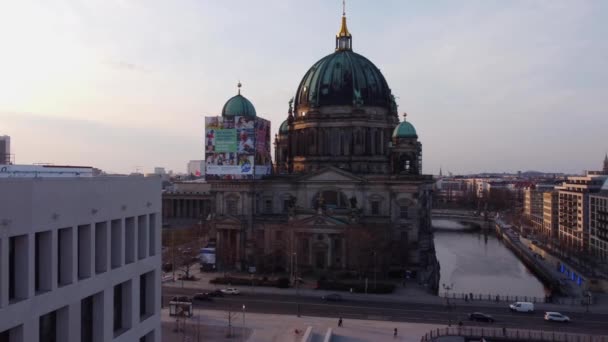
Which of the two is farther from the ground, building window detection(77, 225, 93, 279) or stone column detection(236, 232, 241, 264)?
building window detection(77, 225, 93, 279)

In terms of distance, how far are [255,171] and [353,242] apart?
21.9 metres

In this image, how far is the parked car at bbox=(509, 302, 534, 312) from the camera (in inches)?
2404

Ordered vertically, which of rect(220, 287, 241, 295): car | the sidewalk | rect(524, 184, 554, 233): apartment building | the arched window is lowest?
the sidewalk

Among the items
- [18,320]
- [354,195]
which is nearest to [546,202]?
[354,195]

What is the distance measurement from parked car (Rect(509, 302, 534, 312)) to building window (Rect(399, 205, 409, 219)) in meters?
26.6

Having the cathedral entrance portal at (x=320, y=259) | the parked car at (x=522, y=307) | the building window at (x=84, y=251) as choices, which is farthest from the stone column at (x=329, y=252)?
the building window at (x=84, y=251)

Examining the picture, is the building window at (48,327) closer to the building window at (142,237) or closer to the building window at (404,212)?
the building window at (142,237)

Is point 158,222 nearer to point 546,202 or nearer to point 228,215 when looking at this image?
point 228,215

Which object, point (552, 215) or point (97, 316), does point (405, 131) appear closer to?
point (552, 215)

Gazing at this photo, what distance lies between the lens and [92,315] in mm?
26438


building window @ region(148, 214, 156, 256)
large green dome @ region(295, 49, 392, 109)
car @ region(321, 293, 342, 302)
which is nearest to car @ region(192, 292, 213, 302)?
car @ region(321, 293, 342, 302)

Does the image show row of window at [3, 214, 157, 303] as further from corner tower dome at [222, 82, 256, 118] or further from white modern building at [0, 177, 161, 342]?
corner tower dome at [222, 82, 256, 118]

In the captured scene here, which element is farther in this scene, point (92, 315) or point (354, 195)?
point (354, 195)

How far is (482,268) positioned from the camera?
10188 centimetres
